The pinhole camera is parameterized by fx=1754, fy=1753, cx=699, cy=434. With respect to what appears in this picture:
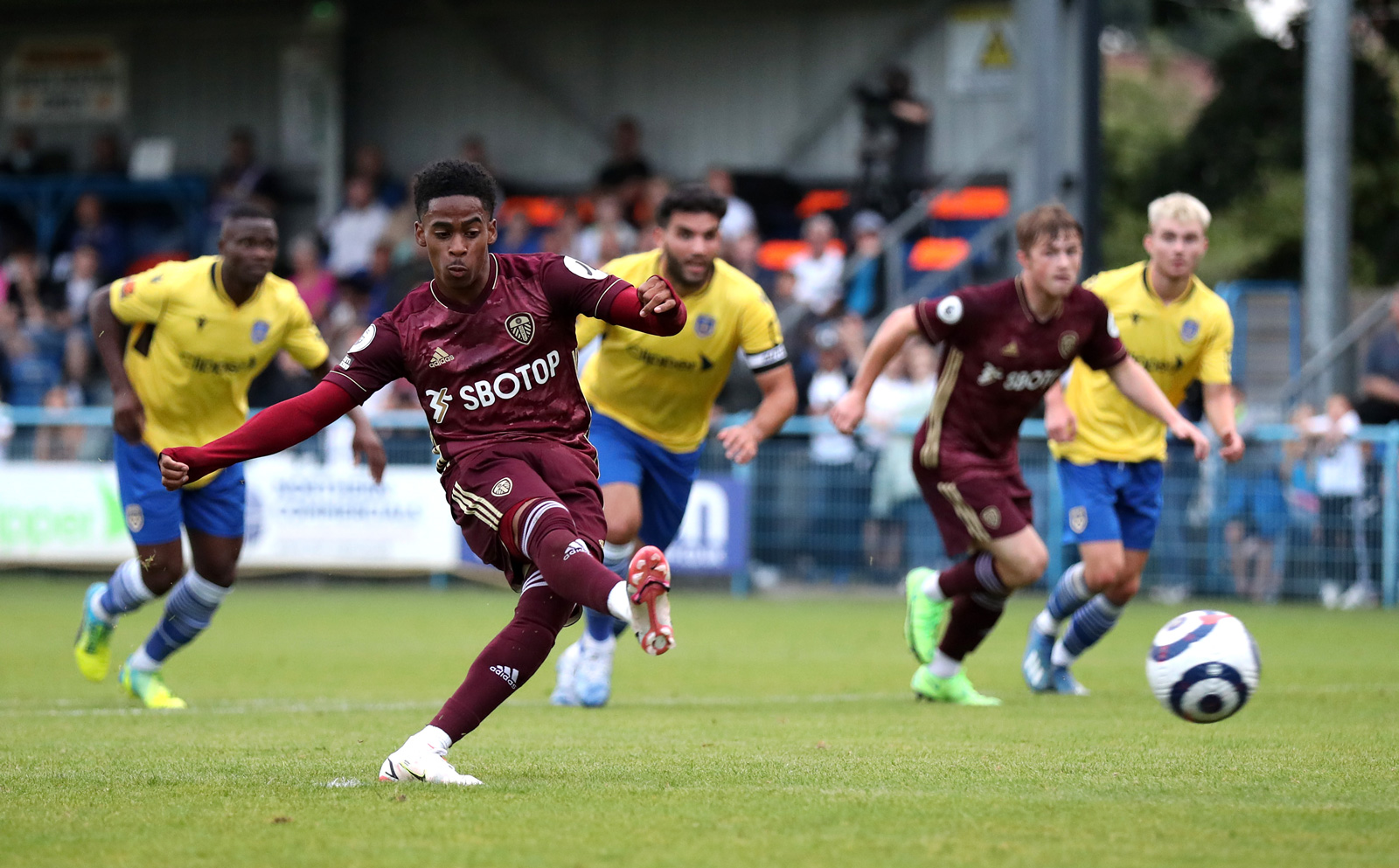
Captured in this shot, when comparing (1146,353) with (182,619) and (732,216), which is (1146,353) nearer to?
(182,619)

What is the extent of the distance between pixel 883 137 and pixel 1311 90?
4985mm

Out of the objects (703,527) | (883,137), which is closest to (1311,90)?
(883,137)

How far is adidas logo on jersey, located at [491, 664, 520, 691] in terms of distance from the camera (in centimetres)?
559

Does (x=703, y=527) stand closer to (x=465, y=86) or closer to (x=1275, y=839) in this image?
(x=465, y=86)

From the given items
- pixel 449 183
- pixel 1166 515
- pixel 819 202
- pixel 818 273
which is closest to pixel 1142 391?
pixel 449 183

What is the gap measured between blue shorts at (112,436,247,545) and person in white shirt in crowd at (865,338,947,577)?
8.59 meters

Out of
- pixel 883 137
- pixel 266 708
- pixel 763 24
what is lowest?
pixel 266 708

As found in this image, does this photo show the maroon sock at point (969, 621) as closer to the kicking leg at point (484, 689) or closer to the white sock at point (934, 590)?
the white sock at point (934, 590)

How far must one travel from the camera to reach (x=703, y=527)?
17.2 metres

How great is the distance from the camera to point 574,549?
5.50m

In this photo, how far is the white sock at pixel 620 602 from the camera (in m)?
5.11

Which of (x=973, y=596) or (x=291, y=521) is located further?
(x=291, y=521)

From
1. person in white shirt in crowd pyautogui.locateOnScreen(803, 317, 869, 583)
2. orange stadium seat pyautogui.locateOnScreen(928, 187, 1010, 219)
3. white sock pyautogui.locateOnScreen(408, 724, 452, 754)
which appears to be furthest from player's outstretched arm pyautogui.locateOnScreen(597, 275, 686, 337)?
orange stadium seat pyautogui.locateOnScreen(928, 187, 1010, 219)

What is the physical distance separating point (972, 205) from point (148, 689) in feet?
46.6
